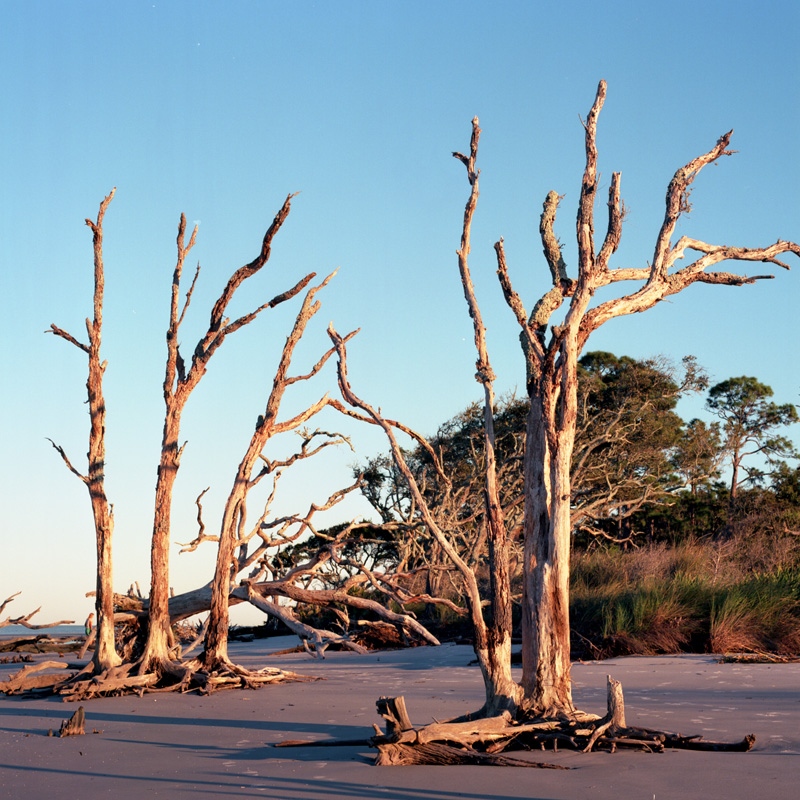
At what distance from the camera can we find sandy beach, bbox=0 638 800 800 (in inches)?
182

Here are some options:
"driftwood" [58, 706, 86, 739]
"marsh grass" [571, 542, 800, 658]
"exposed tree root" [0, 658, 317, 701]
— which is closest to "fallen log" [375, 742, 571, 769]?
"driftwood" [58, 706, 86, 739]

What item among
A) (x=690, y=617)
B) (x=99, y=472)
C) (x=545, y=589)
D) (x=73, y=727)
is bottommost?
(x=73, y=727)

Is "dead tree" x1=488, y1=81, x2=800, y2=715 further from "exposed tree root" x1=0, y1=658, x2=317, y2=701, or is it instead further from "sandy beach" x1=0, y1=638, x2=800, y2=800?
Answer: "exposed tree root" x1=0, y1=658, x2=317, y2=701

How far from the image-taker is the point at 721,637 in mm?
12398

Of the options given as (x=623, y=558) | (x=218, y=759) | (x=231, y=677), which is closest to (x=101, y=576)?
(x=231, y=677)

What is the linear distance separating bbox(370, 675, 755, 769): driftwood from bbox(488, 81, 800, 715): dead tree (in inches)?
9.4

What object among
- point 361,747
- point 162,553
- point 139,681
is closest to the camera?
point 361,747

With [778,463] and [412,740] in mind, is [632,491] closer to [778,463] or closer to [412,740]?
[778,463]

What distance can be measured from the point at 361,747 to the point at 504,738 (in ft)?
3.36

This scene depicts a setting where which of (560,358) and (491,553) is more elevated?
(560,358)

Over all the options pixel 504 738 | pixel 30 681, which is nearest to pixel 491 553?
pixel 504 738

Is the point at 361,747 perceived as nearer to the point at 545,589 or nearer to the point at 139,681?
the point at 545,589

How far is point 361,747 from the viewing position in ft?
19.6

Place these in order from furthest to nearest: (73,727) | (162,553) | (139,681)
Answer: (162,553), (139,681), (73,727)
